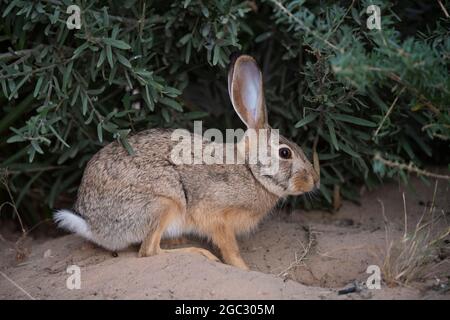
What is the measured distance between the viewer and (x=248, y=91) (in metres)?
5.35

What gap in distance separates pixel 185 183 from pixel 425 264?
6.18 feet

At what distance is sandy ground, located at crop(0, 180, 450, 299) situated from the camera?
4.25 metres

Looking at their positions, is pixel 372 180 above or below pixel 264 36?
below

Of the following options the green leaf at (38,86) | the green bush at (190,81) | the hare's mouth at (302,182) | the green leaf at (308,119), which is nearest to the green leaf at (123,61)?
the green bush at (190,81)

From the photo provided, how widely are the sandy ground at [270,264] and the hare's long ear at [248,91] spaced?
1.08 metres

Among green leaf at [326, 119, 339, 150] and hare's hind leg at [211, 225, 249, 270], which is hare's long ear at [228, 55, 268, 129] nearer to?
green leaf at [326, 119, 339, 150]

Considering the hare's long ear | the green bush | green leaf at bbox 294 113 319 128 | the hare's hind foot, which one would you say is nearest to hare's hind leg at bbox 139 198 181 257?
the hare's hind foot

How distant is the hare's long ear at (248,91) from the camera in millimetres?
5234

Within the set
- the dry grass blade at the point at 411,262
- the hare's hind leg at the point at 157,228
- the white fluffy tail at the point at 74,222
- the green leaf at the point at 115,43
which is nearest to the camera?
the dry grass blade at the point at 411,262

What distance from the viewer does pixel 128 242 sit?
5098mm

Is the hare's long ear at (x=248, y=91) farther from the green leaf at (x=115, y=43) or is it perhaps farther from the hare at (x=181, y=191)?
the green leaf at (x=115, y=43)

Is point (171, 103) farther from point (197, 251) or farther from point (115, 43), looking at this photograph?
point (197, 251)
